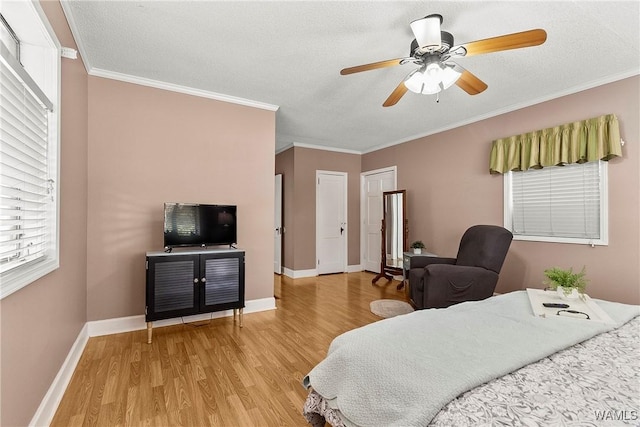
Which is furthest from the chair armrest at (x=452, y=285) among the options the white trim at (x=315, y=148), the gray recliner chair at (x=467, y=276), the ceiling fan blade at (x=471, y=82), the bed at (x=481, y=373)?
the white trim at (x=315, y=148)

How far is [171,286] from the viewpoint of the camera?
268cm

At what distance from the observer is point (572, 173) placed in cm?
314

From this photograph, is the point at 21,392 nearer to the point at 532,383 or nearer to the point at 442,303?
the point at 532,383

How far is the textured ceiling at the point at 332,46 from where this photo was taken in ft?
6.31

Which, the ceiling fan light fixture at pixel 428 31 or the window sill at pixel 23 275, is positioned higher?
the ceiling fan light fixture at pixel 428 31

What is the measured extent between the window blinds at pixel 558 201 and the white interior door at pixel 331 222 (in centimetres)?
302

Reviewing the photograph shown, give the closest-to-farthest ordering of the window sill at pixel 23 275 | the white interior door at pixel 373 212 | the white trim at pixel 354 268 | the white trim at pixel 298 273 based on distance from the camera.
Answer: the window sill at pixel 23 275, the white trim at pixel 298 273, the white interior door at pixel 373 212, the white trim at pixel 354 268

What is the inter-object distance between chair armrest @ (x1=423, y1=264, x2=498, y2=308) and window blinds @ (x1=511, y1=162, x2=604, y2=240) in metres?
1.09

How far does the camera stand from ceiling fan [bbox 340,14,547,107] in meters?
1.68

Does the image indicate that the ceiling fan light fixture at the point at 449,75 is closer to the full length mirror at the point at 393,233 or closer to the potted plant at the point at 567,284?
the potted plant at the point at 567,284

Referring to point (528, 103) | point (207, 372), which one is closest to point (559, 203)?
point (528, 103)

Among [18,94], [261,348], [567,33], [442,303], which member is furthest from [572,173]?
[18,94]

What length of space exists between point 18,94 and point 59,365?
1641 mm

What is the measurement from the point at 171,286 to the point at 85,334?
2.74 feet
